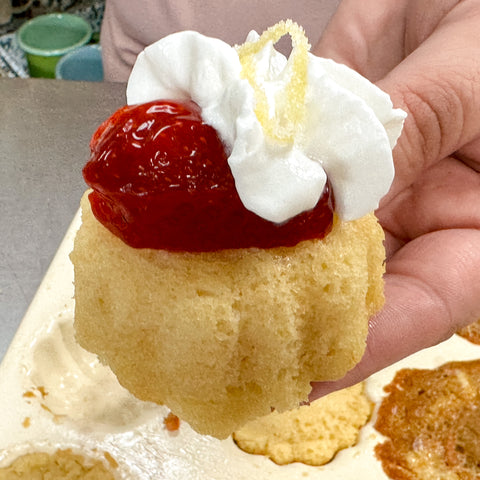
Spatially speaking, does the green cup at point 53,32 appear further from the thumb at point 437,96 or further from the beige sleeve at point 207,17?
the thumb at point 437,96

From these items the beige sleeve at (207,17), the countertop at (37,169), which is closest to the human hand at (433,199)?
the beige sleeve at (207,17)

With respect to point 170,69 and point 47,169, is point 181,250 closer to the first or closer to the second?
point 170,69

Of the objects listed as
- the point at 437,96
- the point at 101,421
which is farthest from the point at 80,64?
the point at 437,96

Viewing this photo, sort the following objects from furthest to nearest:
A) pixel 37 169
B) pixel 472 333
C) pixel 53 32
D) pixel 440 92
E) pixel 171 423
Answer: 1. pixel 53 32
2. pixel 37 169
3. pixel 472 333
4. pixel 171 423
5. pixel 440 92

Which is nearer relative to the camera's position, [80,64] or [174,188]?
[174,188]

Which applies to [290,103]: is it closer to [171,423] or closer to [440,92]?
[440,92]

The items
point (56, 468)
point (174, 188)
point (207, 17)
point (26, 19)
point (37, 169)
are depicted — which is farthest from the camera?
point (26, 19)
